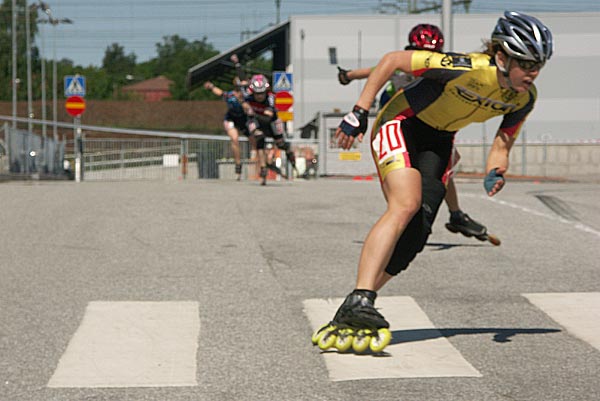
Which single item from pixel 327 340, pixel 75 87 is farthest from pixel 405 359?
pixel 75 87

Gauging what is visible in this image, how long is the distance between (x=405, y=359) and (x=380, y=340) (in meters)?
0.16

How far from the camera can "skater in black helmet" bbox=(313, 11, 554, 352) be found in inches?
232

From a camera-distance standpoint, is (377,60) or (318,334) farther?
(377,60)

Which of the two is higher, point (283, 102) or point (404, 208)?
point (283, 102)

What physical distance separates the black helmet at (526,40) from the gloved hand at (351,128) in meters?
0.82

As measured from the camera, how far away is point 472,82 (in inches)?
243

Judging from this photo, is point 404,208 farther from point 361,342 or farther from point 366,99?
point 361,342

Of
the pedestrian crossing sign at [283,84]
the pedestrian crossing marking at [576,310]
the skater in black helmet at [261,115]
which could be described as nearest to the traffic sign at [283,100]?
the pedestrian crossing sign at [283,84]

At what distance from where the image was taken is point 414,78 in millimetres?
8102

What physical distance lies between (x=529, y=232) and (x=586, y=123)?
137 feet

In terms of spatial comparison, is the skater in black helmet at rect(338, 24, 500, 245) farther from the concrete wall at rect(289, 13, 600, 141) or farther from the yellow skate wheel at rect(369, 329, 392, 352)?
the concrete wall at rect(289, 13, 600, 141)

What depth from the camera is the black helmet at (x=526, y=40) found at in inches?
231

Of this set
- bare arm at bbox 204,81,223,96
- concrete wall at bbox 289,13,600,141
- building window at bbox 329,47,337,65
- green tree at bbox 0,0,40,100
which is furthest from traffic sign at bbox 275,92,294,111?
green tree at bbox 0,0,40,100

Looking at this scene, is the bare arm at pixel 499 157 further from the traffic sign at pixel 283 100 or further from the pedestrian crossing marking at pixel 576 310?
the traffic sign at pixel 283 100
